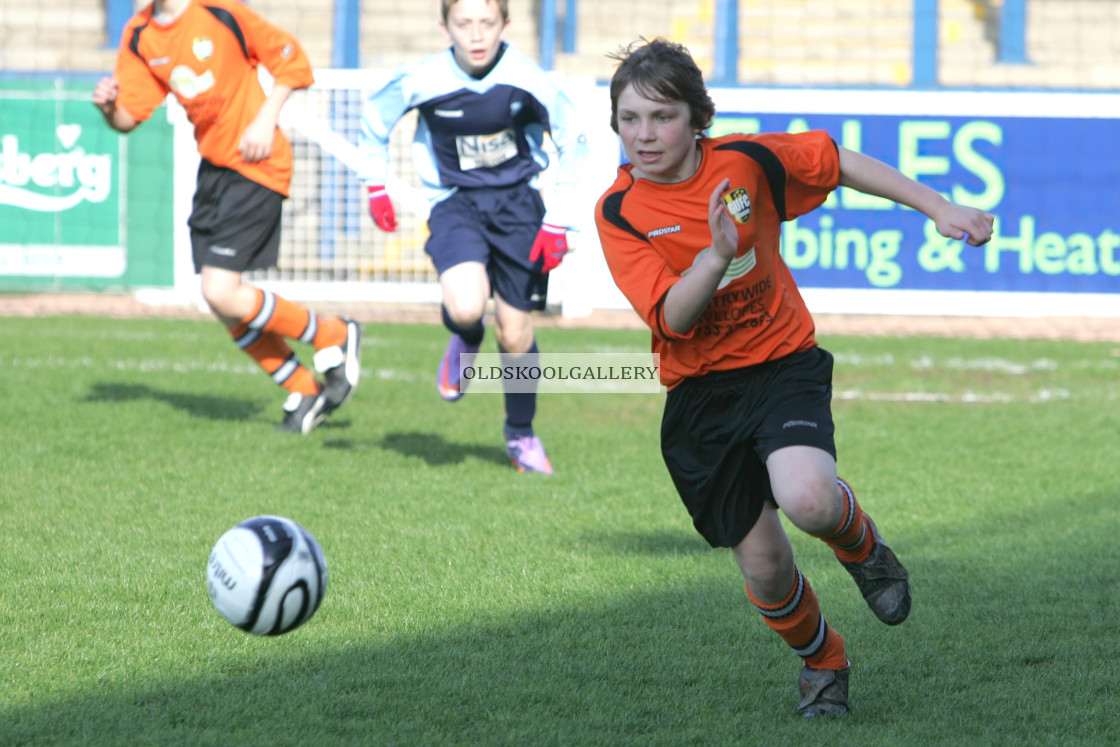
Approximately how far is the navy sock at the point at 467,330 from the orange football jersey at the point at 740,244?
2325mm

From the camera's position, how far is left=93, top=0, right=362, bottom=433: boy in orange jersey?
593 cm

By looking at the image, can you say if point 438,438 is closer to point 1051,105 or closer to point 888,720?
point 888,720

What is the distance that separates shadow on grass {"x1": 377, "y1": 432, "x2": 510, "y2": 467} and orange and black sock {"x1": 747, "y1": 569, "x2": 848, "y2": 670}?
2.85 meters

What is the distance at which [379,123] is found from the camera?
5.38 m

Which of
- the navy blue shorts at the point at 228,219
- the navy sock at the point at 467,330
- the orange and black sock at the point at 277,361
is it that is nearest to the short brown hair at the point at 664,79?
the navy sock at the point at 467,330

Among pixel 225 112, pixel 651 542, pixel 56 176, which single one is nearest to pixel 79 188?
pixel 56 176

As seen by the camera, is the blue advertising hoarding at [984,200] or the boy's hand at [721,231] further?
the blue advertising hoarding at [984,200]

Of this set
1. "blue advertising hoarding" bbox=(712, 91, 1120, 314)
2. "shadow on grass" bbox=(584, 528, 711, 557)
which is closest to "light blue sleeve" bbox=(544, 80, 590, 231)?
"shadow on grass" bbox=(584, 528, 711, 557)

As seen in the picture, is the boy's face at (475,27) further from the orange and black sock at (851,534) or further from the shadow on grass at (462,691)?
the orange and black sock at (851,534)

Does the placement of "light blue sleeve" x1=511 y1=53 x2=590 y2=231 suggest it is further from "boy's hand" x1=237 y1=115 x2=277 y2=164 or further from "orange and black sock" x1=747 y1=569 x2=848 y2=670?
"orange and black sock" x1=747 y1=569 x2=848 y2=670

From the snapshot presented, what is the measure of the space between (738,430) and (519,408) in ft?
8.73

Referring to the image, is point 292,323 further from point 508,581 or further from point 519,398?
point 508,581

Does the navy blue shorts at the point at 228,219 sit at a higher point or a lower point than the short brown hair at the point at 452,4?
lower

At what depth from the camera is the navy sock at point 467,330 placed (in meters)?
5.36
